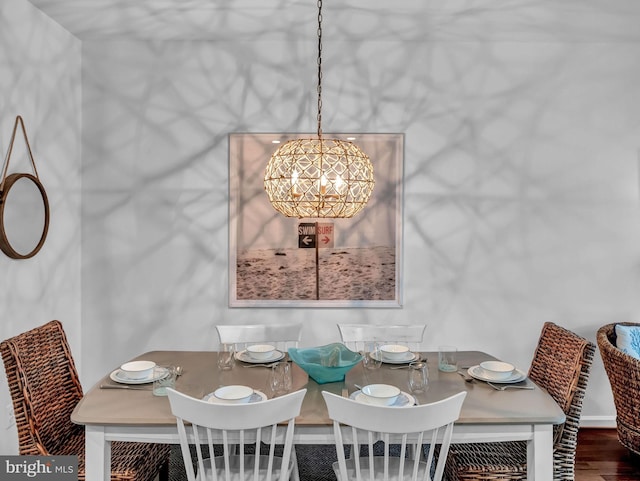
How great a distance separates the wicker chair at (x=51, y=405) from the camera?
191 centimetres

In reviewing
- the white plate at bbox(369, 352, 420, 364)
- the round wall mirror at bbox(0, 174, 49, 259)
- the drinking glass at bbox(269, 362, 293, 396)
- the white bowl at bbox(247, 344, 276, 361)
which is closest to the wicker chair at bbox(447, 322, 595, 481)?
the white plate at bbox(369, 352, 420, 364)

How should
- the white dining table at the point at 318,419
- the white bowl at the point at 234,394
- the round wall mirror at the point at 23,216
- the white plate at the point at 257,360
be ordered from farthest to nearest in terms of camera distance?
the round wall mirror at the point at 23,216 < the white plate at the point at 257,360 < the white bowl at the point at 234,394 < the white dining table at the point at 318,419

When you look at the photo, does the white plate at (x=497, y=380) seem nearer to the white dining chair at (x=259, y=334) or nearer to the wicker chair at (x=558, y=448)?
the wicker chair at (x=558, y=448)

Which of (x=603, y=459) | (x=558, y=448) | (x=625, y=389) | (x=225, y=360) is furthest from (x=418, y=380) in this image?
(x=603, y=459)

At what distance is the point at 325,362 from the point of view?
217cm

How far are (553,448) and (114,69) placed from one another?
340 cm

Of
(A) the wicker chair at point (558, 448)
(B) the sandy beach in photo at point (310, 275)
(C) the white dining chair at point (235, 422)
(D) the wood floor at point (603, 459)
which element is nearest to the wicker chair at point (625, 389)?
(D) the wood floor at point (603, 459)

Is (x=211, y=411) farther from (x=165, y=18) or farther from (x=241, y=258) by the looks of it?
(x=165, y=18)

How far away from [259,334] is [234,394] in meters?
0.90

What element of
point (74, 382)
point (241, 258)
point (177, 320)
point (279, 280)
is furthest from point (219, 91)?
point (74, 382)

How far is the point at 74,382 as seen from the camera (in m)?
2.27

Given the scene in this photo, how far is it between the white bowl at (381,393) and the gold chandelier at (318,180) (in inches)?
28.7

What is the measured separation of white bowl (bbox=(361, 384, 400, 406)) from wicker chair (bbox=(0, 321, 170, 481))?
3.11ft

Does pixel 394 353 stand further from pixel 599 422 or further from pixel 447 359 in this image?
pixel 599 422
